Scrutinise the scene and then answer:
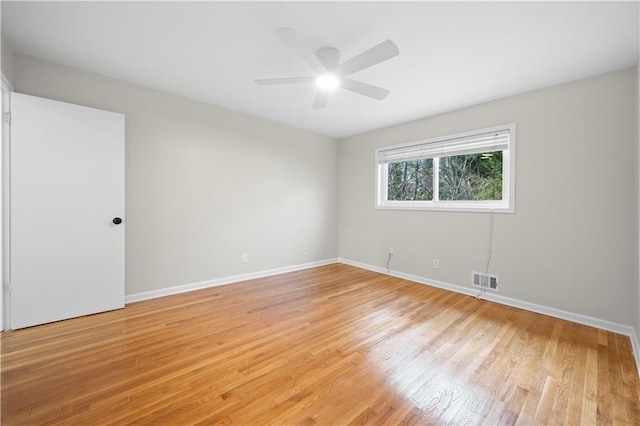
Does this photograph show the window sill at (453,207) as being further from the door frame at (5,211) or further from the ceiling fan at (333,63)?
the door frame at (5,211)

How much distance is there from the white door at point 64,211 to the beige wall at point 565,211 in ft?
12.9

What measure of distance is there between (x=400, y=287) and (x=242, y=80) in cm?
321

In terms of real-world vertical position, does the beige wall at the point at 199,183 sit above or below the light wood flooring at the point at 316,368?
above

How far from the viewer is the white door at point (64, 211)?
2234mm

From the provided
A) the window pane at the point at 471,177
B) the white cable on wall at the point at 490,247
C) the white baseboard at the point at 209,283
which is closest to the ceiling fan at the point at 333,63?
the window pane at the point at 471,177

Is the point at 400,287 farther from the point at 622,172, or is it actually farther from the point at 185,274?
the point at 185,274

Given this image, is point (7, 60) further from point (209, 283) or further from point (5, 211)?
point (209, 283)

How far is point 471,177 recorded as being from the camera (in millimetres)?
3439

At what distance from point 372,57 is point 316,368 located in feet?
7.23

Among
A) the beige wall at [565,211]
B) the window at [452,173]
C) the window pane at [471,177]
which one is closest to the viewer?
the beige wall at [565,211]

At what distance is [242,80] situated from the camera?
8.93 ft

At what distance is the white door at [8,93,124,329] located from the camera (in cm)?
223


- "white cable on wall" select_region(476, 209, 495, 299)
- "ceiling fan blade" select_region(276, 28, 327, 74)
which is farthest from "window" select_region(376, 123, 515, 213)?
"ceiling fan blade" select_region(276, 28, 327, 74)

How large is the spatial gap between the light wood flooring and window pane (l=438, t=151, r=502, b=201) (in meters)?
1.43
